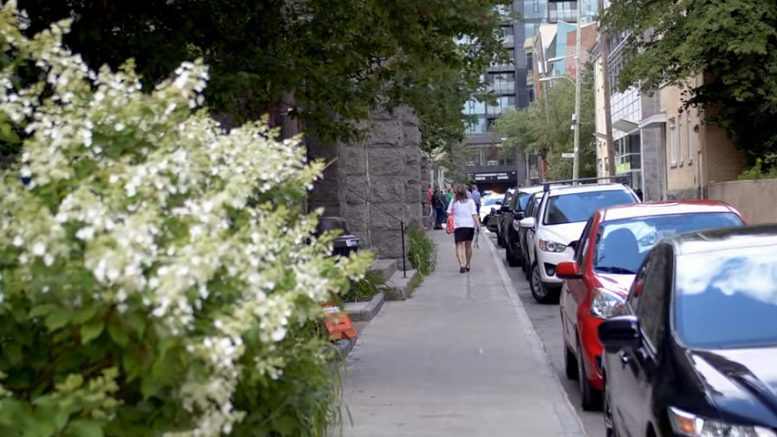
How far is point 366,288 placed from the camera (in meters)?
18.3

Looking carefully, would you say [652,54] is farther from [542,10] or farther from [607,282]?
[542,10]

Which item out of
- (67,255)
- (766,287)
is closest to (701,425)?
(766,287)

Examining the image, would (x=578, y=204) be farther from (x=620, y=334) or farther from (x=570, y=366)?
(x=620, y=334)

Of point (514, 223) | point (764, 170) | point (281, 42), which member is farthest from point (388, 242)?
point (764, 170)

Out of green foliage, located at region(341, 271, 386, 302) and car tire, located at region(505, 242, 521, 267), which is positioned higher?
green foliage, located at region(341, 271, 386, 302)

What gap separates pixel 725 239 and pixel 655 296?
0.57 metres

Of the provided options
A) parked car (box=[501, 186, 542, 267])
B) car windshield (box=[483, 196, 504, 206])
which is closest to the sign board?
car windshield (box=[483, 196, 504, 206])

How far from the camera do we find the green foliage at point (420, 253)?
2516cm

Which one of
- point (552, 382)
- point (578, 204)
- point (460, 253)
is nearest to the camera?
point (552, 382)

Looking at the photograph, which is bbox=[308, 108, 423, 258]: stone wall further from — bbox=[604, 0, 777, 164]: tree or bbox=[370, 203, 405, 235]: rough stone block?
bbox=[604, 0, 777, 164]: tree

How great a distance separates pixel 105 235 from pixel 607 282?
7.22 metres

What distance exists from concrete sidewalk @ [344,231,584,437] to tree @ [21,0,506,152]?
2422 mm

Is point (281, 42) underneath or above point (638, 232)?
above

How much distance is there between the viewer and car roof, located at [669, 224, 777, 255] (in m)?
7.00
